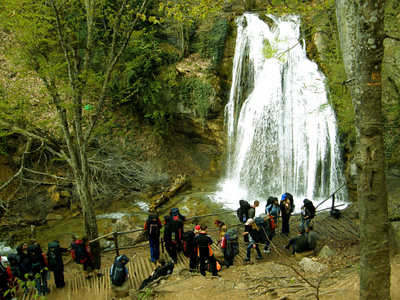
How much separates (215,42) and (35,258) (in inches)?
611

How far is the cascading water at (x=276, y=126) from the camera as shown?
520 inches

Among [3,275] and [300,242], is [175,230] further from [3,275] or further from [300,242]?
[3,275]

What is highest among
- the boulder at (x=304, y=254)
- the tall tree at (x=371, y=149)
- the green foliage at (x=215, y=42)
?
the green foliage at (x=215, y=42)

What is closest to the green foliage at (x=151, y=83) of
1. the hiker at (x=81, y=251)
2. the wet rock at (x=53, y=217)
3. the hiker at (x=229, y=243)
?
the wet rock at (x=53, y=217)

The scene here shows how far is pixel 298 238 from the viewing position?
6855 mm

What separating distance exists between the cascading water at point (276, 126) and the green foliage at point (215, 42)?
1.06 meters

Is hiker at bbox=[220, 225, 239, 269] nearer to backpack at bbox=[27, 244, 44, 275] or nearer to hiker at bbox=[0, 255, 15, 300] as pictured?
backpack at bbox=[27, 244, 44, 275]

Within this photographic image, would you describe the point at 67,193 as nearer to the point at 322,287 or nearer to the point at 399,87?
the point at 322,287

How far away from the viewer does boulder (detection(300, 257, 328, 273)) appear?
5801 mm

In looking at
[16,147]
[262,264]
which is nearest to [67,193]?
[16,147]

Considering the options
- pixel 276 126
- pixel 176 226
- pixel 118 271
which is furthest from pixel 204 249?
pixel 276 126

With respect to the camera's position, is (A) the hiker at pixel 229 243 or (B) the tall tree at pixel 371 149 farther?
(A) the hiker at pixel 229 243

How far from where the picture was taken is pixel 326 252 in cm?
672

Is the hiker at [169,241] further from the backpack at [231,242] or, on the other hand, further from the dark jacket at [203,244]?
the backpack at [231,242]
